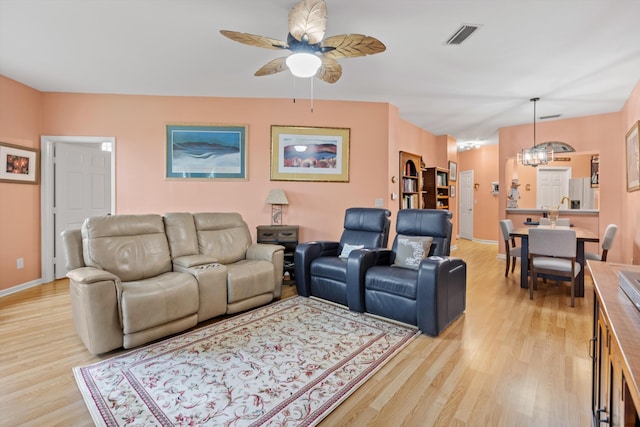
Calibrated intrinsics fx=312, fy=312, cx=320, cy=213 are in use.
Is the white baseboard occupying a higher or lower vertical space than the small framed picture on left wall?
lower

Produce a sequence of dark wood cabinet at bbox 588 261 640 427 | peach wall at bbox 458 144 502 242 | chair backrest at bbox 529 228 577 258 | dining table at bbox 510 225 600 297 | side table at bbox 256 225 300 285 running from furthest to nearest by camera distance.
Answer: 1. peach wall at bbox 458 144 502 242
2. side table at bbox 256 225 300 285
3. dining table at bbox 510 225 600 297
4. chair backrest at bbox 529 228 577 258
5. dark wood cabinet at bbox 588 261 640 427

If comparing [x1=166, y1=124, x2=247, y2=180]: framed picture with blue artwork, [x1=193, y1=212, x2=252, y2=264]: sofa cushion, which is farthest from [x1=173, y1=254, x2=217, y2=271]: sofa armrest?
[x1=166, y1=124, x2=247, y2=180]: framed picture with blue artwork

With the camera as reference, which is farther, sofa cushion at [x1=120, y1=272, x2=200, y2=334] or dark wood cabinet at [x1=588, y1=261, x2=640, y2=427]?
sofa cushion at [x1=120, y1=272, x2=200, y2=334]

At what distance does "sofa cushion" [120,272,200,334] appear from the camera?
230 centimetres

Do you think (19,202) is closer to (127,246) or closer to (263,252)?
(127,246)

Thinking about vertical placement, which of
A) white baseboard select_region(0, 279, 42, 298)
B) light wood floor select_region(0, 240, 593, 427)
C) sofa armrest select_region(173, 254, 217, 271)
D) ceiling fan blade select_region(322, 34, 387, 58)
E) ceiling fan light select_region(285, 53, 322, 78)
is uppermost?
ceiling fan blade select_region(322, 34, 387, 58)

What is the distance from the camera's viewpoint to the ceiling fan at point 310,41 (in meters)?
2.06

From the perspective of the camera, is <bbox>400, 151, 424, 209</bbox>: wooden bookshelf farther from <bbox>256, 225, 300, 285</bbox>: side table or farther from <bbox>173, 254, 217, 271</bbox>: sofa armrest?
<bbox>173, 254, 217, 271</bbox>: sofa armrest

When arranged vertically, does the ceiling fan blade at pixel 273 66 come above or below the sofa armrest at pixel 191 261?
above

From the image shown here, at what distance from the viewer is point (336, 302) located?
336cm

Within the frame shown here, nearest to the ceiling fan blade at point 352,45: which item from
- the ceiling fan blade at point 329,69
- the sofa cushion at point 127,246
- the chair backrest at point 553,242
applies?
the ceiling fan blade at point 329,69

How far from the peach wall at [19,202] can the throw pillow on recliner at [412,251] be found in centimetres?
460

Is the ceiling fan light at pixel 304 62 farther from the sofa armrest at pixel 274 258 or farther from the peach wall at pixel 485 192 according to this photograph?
the peach wall at pixel 485 192

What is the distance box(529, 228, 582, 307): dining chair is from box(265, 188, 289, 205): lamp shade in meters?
3.01
